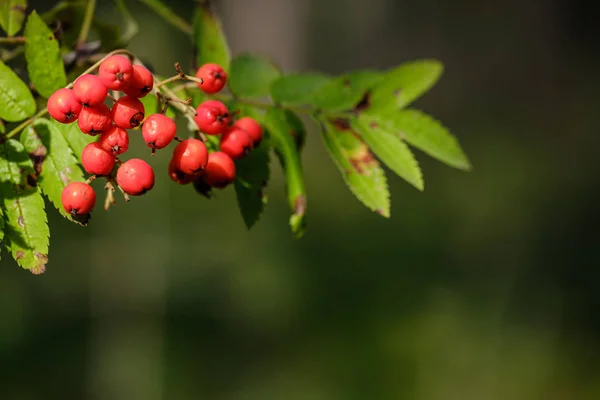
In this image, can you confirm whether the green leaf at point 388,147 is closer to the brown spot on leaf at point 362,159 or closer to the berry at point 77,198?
the brown spot on leaf at point 362,159

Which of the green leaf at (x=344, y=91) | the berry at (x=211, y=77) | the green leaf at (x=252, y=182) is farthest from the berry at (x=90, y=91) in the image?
the green leaf at (x=344, y=91)

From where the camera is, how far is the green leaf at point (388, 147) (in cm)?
154

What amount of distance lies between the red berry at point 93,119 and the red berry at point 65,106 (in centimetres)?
2

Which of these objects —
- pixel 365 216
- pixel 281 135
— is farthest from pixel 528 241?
pixel 281 135

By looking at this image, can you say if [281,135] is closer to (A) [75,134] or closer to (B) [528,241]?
Answer: (A) [75,134]

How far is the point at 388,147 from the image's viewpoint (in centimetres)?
159

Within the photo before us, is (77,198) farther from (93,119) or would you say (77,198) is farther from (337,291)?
(337,291)

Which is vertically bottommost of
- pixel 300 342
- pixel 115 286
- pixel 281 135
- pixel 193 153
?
pixel 115 286

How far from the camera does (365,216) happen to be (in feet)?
27.6

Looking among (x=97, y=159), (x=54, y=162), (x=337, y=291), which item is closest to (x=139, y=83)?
(x=97, y=159)

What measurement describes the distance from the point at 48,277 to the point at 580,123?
9111mm

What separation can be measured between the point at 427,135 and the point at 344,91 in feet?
0.78

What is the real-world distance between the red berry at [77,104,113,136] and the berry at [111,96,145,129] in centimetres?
2

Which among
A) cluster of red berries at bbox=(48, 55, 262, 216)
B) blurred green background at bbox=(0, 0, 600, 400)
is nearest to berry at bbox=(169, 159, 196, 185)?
cluster of red berries at bbox=(48, 55, 262, 216)
